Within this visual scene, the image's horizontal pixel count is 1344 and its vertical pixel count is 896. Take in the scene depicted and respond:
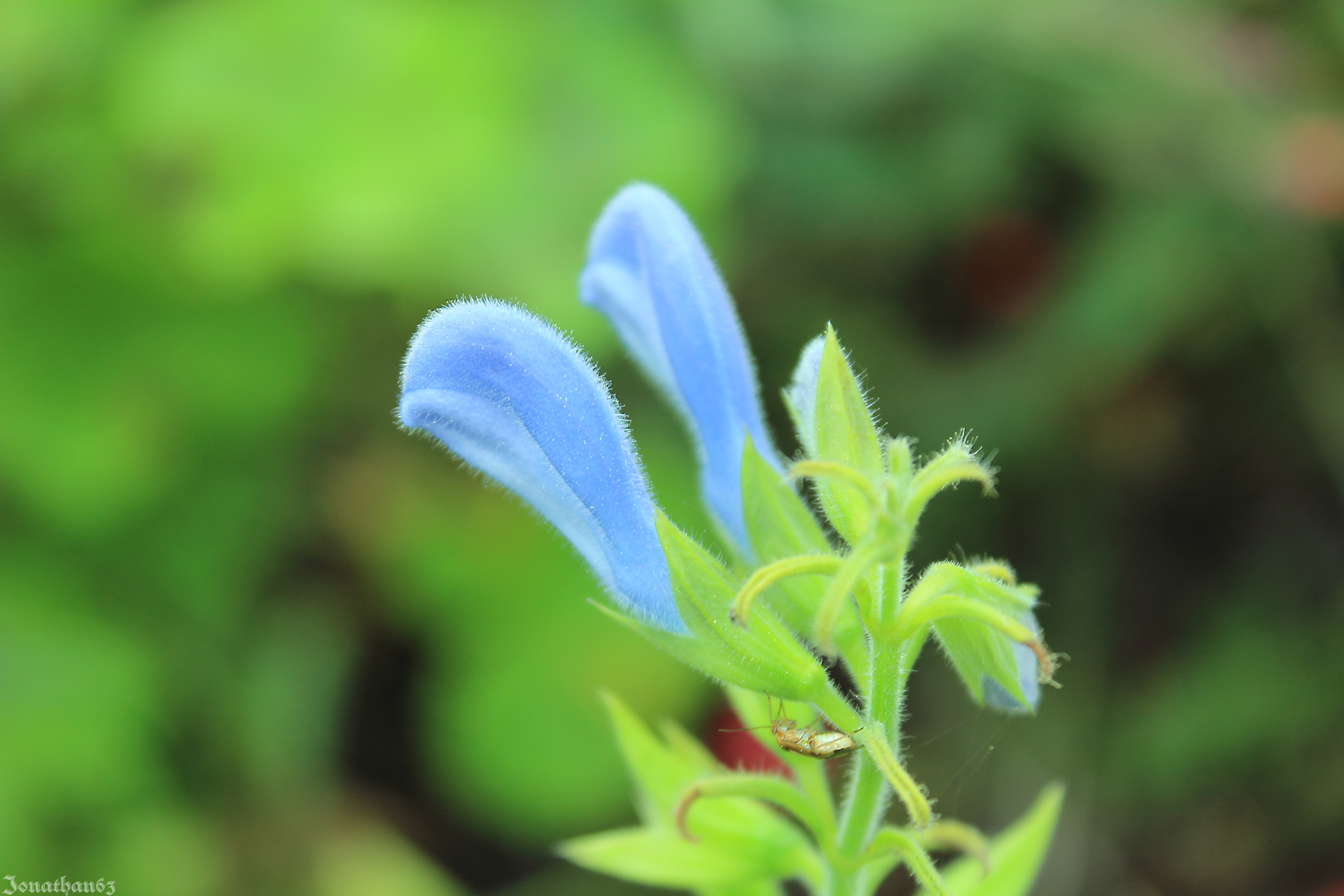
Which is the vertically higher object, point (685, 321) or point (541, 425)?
point (685, 321)

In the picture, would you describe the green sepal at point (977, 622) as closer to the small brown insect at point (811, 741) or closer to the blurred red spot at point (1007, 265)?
the small brown insect at point (811, 741)

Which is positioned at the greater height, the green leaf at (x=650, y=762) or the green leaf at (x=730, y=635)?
the green leaf at (x=730, y=635)

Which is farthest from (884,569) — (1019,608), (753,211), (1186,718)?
(753,211)

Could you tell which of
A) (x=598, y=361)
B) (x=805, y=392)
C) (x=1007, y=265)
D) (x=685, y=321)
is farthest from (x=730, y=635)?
(x=1007, y=265)

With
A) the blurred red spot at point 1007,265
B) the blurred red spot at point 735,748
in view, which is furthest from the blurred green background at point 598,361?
the blurred red spot at point 735,748

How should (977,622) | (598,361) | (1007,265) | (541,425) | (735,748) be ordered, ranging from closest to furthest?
(977,622) < (541,425) < (735,748) < (598,361) < (1007,265)

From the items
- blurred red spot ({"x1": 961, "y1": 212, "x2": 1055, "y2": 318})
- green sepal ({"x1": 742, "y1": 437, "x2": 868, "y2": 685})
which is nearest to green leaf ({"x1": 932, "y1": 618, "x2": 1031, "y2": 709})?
green sepal ({"x1": 742, "y1": 437, "x2": 868, "y2": 685})

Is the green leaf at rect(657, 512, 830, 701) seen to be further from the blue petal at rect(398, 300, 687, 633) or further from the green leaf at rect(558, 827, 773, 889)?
the green leaf at rect(558, 827, 773, 889)

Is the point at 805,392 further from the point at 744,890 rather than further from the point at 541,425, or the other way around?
the point at 744,890
